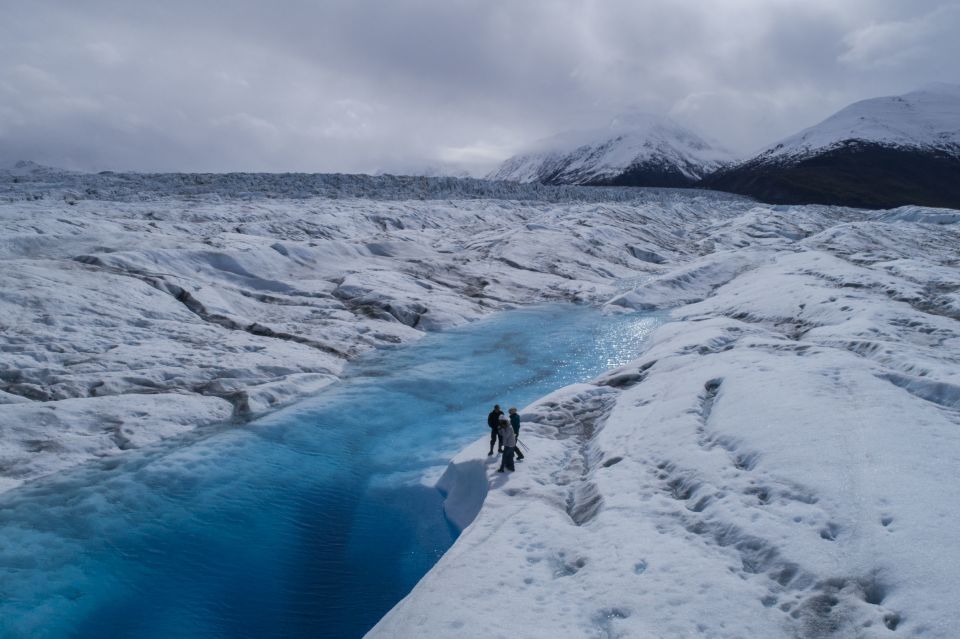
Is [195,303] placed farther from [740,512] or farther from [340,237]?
[740,512]

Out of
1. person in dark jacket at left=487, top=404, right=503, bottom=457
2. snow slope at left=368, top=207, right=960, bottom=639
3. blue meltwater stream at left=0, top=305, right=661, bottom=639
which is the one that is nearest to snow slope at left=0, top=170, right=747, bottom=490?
blue meltwater stream at left=0, top=305, right=661, bottom=639

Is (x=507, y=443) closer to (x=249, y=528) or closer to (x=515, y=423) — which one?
(x=515, y=423)

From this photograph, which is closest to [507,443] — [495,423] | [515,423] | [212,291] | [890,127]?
[515,423]

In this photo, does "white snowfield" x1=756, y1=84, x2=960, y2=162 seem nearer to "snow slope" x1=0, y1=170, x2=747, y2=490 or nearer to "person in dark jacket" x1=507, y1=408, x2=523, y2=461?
"snow slope" x1=0, y1=170, x2=747, y2=490

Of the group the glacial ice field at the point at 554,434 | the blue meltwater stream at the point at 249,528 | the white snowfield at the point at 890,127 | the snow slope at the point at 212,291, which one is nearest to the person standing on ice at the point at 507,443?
the glacial ice field at the point at 554,434

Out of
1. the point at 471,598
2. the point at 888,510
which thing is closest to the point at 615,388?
the point at 888,510
